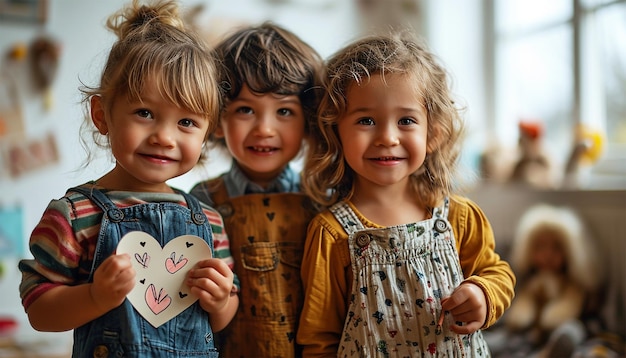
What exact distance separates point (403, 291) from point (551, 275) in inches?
57.6

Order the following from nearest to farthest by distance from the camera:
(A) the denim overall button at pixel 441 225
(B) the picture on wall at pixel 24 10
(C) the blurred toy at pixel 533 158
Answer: (A) the denim overall button at pixel 441 225, (C) the blurred toy at pixel 533 158, (B) the picture on wall at pixel 24 10

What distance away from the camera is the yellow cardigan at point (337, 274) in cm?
91

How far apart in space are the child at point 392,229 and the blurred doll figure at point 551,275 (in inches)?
49.1

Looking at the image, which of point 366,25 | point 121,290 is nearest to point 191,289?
point 121,290

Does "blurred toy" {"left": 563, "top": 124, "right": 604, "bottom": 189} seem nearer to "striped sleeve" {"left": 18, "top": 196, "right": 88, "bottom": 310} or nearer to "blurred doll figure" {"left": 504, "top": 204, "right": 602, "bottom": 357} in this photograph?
"blurred doll figure" {"left": 504, "top": 204, "right": 602, "bottom": 357}

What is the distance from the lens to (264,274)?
966mm

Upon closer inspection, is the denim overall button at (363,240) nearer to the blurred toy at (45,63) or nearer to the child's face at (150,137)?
the child's face at (150,137)

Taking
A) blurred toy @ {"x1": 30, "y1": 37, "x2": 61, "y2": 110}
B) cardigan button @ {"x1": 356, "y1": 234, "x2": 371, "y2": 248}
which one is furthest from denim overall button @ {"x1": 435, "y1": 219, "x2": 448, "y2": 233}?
blurred toy @ {"x1": 30, "y1": 37, "x2": 61, "y2": 110}

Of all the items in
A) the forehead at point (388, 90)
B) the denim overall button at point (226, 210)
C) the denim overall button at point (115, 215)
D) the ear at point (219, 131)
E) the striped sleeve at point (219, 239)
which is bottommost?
the striped sleeve at point (219, 239)

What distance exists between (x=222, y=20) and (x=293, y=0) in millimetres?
399

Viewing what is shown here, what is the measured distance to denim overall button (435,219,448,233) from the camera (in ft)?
3.09

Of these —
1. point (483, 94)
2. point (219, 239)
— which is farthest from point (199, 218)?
point (483, 94)

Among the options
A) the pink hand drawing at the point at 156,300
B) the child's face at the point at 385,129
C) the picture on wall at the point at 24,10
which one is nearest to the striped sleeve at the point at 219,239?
the pink hand drawing at the point at 156,300

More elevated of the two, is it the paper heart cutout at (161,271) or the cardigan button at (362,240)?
the cardigan button at (362,240)
